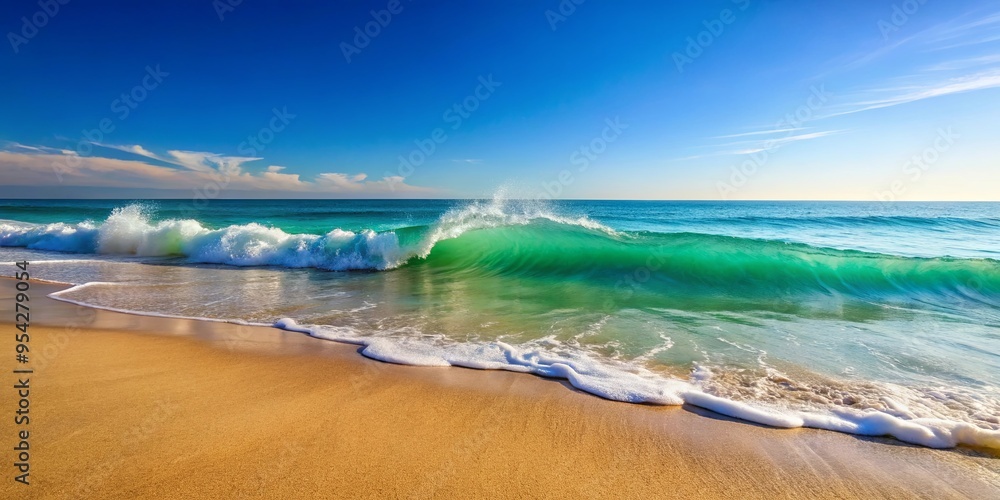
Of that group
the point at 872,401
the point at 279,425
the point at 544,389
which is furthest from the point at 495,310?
the point at 872,401

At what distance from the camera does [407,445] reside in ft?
8.07

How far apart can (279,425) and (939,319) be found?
8594mm

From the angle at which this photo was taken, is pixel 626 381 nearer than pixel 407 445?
No

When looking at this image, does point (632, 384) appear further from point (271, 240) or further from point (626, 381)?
point (271, 240)

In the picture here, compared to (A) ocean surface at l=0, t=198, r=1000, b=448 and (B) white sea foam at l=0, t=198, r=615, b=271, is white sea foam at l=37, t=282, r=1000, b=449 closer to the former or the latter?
(A) ocean surface at l=0, t=198, r=1000, b=448

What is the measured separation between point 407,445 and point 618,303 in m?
5.10

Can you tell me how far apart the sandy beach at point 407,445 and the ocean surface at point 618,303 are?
338 mm

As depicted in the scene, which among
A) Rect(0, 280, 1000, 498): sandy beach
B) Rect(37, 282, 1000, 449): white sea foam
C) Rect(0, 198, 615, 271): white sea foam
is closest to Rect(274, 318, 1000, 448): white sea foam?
Rect(37, 282, 1000, 449): white sea foam

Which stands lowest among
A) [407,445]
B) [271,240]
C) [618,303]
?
[407,445]

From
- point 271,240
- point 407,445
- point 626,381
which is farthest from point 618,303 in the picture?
point 271,240

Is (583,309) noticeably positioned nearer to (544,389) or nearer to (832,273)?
(544,389)

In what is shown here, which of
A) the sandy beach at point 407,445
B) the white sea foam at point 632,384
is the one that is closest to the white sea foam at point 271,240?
the white sea foam at point 632,384

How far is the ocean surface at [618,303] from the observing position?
3406 mm

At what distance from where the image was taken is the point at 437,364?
13.0 ft
